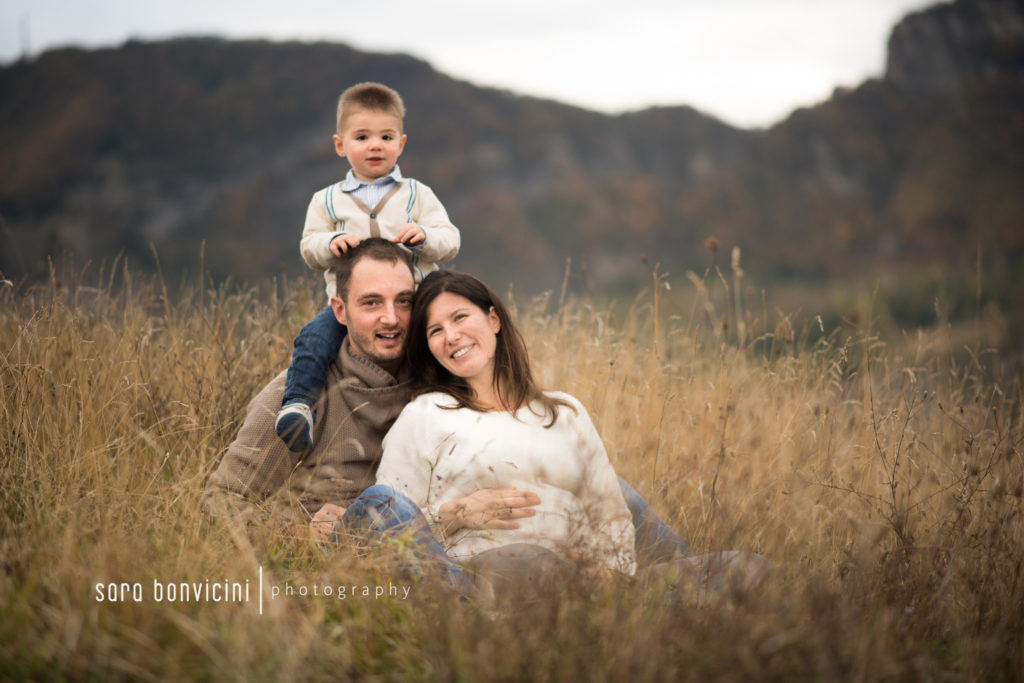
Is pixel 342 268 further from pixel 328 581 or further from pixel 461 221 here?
pixel 461 221

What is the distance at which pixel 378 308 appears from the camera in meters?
3.00

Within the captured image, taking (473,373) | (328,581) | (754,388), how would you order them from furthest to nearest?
1. (754,388)
2. (473,373)
3. (328,581)

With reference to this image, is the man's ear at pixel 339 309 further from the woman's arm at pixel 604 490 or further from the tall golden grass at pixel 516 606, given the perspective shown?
the woman's arm at pixel 604 490

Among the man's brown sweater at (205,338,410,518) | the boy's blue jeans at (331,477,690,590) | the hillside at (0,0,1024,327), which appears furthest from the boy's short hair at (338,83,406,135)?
the hillside at (0,0,1024,327)

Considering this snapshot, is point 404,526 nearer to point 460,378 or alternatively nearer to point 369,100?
point 460,378

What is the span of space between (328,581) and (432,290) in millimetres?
1191

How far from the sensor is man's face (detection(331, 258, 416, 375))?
9.74 feet

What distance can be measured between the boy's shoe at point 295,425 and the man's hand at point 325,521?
267 millimetres

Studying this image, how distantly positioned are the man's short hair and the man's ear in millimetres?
24

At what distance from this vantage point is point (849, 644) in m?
1.75

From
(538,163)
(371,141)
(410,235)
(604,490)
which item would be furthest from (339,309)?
(538,163)

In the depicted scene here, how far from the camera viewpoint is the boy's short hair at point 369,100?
3.28 m

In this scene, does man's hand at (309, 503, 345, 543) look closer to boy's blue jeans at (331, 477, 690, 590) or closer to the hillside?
boy's blue jeans at (331, 477, 690, 590)

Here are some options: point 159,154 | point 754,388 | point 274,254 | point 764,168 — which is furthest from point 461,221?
point 754,388
